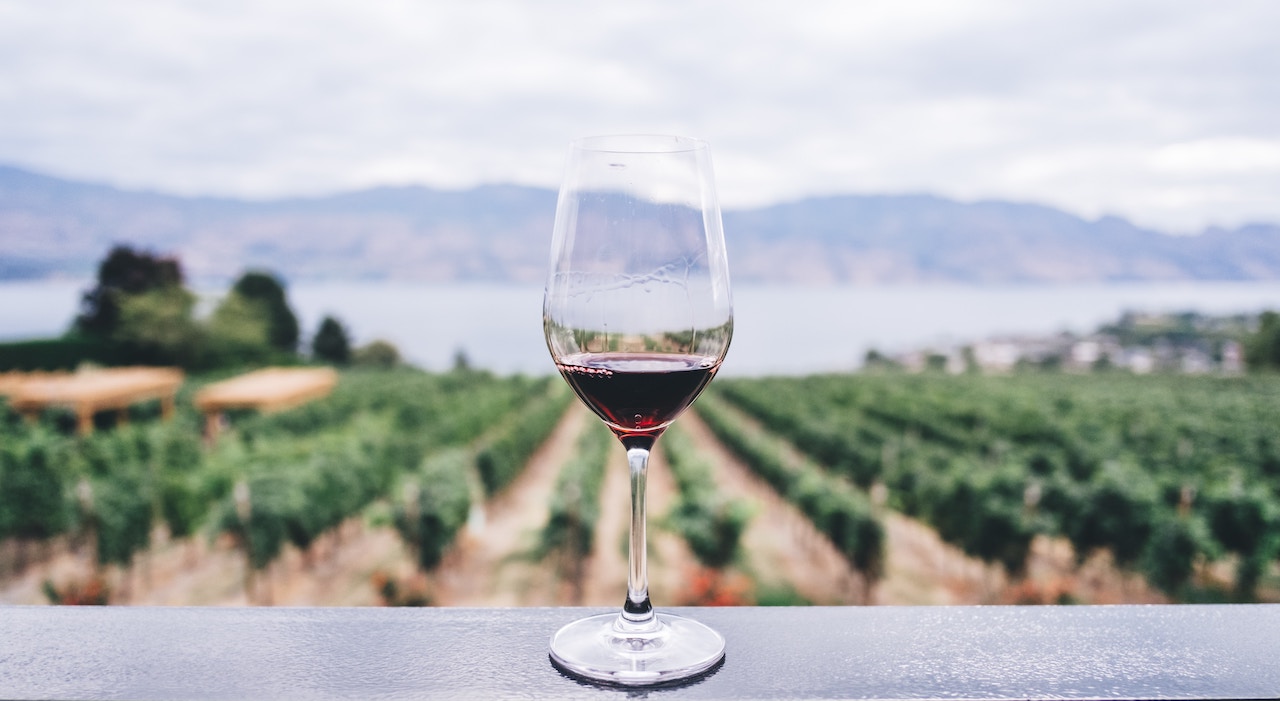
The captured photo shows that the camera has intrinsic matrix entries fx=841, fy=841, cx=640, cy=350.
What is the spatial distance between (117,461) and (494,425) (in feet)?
31.9

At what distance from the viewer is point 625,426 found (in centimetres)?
92

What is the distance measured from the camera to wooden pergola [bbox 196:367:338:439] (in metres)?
22.1

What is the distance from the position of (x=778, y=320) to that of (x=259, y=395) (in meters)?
136

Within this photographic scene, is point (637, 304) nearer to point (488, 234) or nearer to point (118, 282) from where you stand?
point (118, 282)

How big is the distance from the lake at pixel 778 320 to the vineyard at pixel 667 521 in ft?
9.05

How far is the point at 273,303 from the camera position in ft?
155

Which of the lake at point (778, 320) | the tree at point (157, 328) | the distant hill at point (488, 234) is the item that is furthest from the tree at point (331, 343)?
the distant hill at point (488, 234)

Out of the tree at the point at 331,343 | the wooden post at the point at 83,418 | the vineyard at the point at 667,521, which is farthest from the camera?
the tree at the point at 331,343

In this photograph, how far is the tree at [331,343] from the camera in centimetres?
4994

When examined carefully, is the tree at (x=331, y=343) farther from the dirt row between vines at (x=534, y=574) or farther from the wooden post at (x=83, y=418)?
the dirt row between vines at (x=534, y=574)

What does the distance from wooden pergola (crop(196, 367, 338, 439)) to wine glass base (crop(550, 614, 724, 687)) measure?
2216 cm

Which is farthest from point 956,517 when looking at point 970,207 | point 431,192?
point 431,192

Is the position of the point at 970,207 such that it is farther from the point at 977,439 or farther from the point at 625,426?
the point at 625,426

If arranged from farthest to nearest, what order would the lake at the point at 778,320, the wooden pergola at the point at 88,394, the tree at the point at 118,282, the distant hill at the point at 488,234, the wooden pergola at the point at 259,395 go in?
1. the distant hill at the point at 488,234
2. the lake at the point at 778,320
3. the tree at the point at 118,282
4. the wooden pergola at the point at 259,395
5. the wooden pergola at the point at 88,394
